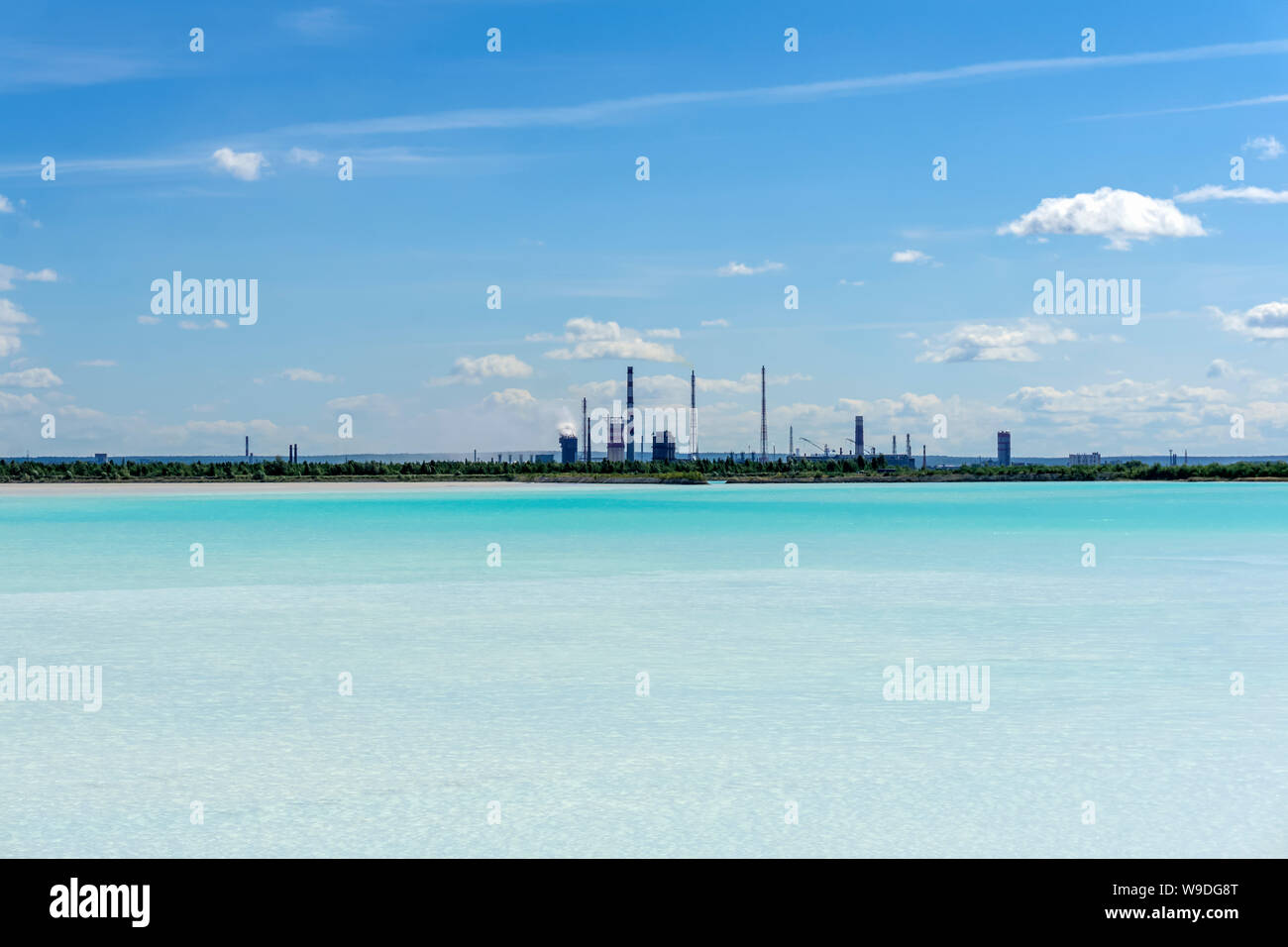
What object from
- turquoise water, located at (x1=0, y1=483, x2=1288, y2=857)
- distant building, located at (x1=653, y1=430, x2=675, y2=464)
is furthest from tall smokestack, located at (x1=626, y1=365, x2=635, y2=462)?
turquoise water, located at (x1=0, y1=483, x2=1288, y2=857)

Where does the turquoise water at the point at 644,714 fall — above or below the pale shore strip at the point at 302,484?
below

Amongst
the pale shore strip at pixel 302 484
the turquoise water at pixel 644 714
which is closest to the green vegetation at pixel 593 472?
the pale shore strip at pixel 302 484

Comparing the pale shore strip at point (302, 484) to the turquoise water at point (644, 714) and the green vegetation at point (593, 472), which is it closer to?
the green vegetation at point (593, 472)

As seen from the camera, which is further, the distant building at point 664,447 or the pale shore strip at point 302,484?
the distant building at point 664,447

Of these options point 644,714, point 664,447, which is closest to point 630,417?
point 664,447

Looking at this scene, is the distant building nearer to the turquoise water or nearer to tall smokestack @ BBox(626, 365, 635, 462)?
tall smokestack @ BBox(626, 365, 635, 462)
